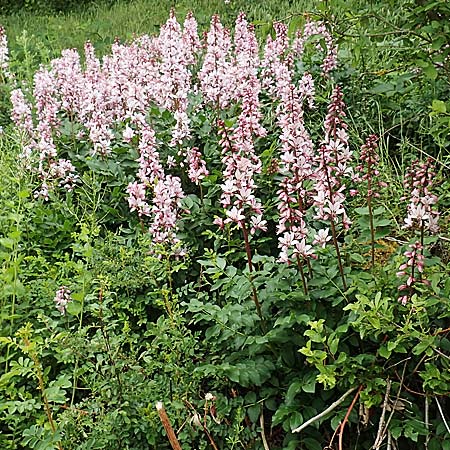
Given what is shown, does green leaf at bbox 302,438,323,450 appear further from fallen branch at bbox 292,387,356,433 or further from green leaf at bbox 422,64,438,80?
green leaf at bbox 422,64,438,80

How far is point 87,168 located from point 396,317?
222cm

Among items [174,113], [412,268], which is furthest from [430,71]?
[174,113]

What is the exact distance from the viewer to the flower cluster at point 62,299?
2.85 metres

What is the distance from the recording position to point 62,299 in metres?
2.86

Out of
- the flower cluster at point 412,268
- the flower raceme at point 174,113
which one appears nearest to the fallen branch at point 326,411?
the flower cluster at point 412,268

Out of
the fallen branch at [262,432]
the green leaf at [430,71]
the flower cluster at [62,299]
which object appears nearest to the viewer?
the fallen branch at [262,432]

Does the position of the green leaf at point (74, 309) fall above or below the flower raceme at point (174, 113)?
below

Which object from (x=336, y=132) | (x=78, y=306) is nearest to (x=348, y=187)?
(x=336, y=132)

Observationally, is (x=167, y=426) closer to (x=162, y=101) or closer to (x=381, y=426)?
(x=381, y=426)

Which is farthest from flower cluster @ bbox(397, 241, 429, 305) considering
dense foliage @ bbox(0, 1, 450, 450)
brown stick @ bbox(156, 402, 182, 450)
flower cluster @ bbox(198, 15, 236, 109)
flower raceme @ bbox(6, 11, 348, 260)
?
flower cluster @ bbox(198, 15, 236, 109)

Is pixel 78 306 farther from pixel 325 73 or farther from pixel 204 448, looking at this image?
pixel 325 73

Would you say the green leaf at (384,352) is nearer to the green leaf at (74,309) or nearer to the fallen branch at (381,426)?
the fallen branch at (381,426)

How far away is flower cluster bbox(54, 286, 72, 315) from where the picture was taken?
2.85m

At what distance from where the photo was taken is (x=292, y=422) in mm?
2381
